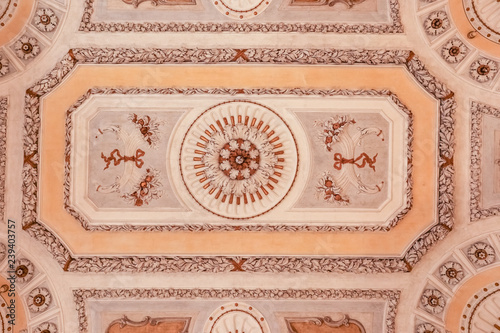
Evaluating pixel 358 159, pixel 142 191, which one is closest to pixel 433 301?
pixel 358 159

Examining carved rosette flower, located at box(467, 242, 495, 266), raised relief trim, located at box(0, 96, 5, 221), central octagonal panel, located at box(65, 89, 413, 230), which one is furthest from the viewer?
central octagonal panel, located at box(65, 89, 413, 230)

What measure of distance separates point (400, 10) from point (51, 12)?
600 centimetres

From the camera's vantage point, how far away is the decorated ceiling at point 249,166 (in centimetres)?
670

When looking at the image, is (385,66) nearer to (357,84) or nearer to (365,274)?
(357,84)

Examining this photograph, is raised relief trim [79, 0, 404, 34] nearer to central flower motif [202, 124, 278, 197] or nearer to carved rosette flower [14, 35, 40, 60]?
carved rosette flower [14, 35, 40, 60]

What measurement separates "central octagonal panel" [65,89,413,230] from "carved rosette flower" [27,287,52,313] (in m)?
1.44

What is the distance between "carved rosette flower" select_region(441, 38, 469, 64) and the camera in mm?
6688

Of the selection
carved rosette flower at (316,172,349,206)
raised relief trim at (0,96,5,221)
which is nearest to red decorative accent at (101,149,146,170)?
raised relief trim at (0,96,5,221)

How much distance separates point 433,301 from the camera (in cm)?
673

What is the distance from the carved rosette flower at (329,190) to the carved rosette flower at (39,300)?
5106mm

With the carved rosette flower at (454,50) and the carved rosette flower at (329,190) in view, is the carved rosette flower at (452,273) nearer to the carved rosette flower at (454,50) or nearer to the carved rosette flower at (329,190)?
the carved rosette flower at (329,190)

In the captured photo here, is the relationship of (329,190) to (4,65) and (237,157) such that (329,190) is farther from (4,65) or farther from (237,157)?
(4,65)

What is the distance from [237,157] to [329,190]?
173cm

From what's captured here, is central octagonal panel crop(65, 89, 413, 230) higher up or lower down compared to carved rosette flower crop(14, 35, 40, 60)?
lower down
